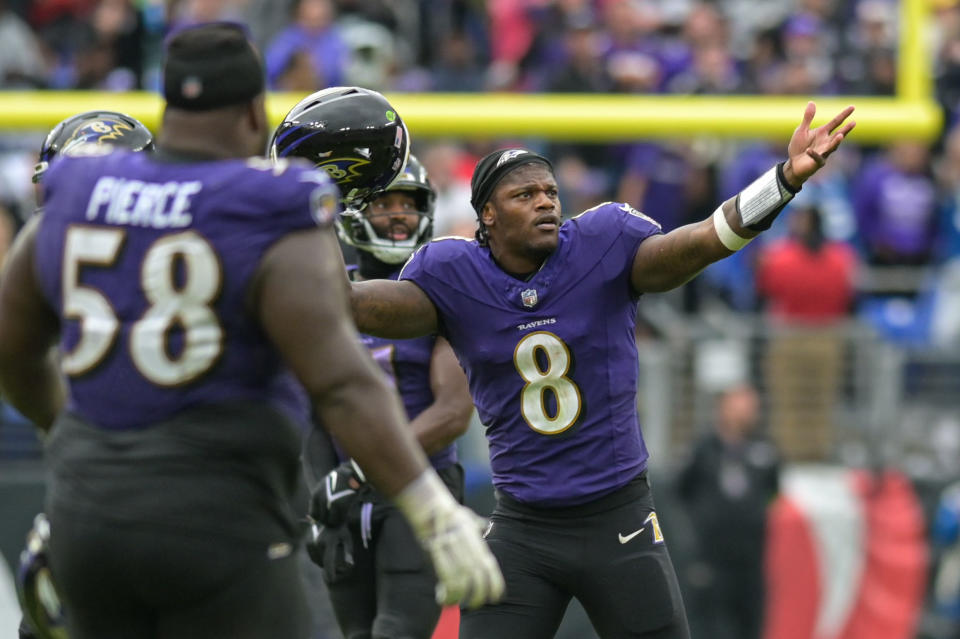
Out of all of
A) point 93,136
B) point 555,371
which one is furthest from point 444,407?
point 93,136

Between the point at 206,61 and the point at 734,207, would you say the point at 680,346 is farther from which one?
the point at 206,61

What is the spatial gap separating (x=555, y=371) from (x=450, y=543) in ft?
5.11

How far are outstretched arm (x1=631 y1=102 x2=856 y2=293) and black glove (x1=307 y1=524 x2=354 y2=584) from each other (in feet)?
4.54

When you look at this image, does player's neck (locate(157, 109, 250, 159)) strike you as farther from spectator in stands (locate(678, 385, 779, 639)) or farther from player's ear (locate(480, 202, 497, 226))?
spectator in stands (locate(678, 385, 779, 639))

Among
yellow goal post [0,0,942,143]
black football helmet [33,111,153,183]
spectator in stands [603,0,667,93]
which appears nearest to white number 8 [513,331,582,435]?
black football helmet [33,111,153,183]

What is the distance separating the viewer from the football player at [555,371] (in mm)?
4559

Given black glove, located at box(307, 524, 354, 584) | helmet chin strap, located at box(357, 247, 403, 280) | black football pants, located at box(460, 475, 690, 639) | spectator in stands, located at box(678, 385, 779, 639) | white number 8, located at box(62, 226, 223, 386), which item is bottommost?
spectator in stands, located at box(678, 385, 779, 639)

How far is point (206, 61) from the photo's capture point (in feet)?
10.9

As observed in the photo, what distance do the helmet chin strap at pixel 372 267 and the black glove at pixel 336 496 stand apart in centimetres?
75

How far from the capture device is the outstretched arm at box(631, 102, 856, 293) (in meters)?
4.31

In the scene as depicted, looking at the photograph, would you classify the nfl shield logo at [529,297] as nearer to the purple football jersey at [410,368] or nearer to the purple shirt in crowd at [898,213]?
the purple football jersey at [410,368]

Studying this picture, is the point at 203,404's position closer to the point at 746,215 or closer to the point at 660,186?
the point at 746,215

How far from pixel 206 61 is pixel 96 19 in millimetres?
7589

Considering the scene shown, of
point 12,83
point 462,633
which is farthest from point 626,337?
point 12,83
